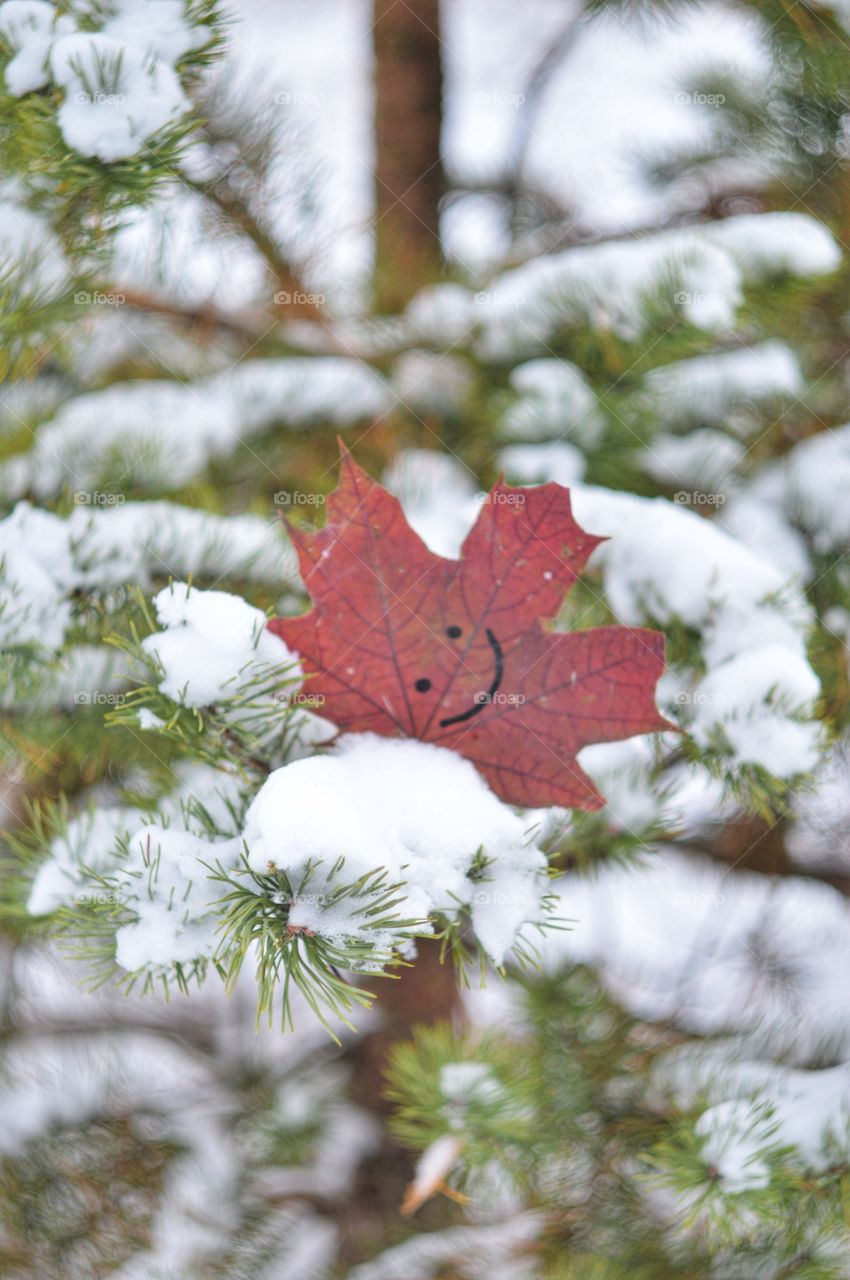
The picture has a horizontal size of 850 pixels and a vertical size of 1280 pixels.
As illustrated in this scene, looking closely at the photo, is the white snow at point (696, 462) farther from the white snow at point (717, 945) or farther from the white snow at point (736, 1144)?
the white snow at point (736, 1144)

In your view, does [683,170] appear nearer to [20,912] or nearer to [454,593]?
[454,593]

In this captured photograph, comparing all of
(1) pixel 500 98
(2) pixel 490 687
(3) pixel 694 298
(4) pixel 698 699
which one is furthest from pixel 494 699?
(1) pixel 500 98

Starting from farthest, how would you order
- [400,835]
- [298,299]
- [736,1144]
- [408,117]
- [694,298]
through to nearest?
[408,117] < [298,299] < [694,298] < [736,1144] < [400,835]

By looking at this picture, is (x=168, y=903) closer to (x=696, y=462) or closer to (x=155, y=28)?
(x=155, y=28)

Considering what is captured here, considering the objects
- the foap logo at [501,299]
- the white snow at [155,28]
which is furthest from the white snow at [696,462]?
the white snow at [155,28]

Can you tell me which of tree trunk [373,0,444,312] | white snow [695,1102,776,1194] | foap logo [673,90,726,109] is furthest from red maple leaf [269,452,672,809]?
foap logo [673,90,726,109]

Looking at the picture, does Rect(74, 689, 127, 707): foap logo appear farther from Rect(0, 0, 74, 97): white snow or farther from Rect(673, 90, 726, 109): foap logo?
Rect(673, 90, 726, 109): foap logo
